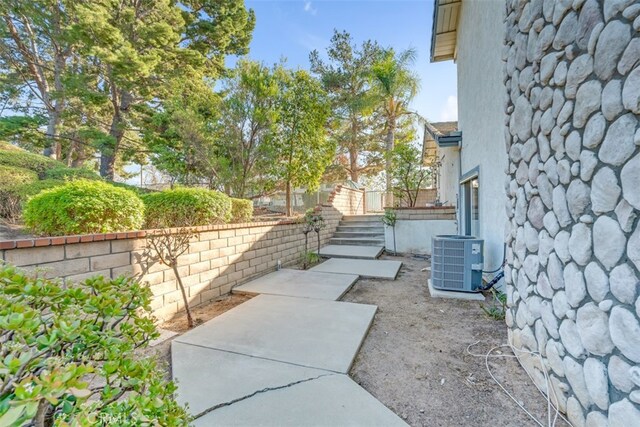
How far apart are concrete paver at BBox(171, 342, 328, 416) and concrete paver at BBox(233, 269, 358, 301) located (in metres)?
1.79

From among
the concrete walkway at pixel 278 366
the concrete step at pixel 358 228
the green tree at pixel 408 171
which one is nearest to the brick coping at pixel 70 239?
the concrete walkway at pixel 278 366

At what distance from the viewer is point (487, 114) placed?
4547mm

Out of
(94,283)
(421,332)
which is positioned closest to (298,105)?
(421,332)

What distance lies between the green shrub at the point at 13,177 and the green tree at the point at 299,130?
195 inches

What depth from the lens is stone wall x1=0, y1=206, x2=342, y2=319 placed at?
8.01 ft

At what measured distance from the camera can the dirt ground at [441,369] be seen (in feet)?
6.41

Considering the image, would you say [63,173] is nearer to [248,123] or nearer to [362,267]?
[248,123]

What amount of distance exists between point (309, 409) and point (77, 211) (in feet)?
9.90

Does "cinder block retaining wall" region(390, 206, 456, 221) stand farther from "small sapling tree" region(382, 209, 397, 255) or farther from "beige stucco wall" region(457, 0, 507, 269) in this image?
"beige stucco wall" region(457, 0, 507, 269)

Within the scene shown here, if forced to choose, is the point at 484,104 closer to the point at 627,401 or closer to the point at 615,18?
the point at 615,18

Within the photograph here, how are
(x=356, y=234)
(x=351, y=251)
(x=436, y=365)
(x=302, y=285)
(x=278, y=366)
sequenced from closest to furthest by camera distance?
1. (x=278, y=366)
2. (x=436, y=365)
3. (x=302, y=285)
4. (x=351, y=251)
5. (x=356, y=234)

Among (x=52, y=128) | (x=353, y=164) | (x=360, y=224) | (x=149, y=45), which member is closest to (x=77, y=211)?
(x=360, y=224)

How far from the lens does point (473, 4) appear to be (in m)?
5.46

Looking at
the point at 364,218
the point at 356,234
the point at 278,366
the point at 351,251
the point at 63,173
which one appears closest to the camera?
the point at 278,366
